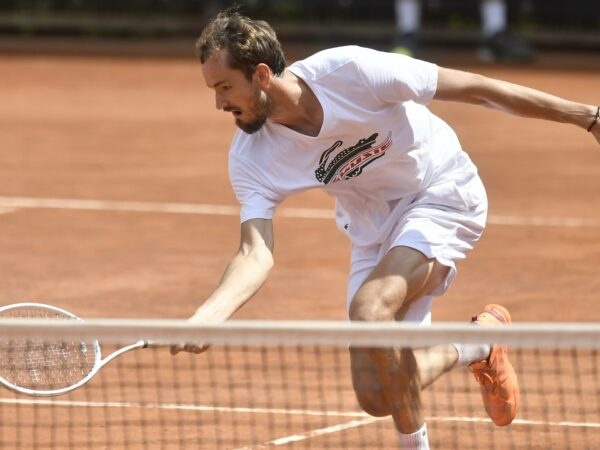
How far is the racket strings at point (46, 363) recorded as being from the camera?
4535mm

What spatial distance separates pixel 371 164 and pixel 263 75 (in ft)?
1.94

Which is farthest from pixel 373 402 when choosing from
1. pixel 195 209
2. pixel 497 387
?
pixel 195 209

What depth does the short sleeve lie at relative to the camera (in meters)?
4.98

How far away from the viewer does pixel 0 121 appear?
50.6 feet

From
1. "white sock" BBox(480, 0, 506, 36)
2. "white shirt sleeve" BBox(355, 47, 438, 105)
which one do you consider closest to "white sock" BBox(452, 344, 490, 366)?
"white shirt sleeve" BBox(355, 47, 438, 105)

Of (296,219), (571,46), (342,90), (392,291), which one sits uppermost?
(571,46)

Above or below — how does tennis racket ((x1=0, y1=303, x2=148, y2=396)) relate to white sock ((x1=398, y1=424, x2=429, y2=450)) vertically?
above

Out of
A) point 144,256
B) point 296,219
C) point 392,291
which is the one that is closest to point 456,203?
point 392,291

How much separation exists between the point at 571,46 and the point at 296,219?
12.6m

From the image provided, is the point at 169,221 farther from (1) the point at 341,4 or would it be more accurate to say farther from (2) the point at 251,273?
(1) the point at 341,4

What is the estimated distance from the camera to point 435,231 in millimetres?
5020

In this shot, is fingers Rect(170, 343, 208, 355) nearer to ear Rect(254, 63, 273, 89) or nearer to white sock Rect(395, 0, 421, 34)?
ear Rect(254, 63, 273, 89)

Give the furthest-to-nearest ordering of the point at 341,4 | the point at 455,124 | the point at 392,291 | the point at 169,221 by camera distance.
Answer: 1. the point at 341,4
2. the point at 455,124
3. the point at 169,221
4. the point at 392,291

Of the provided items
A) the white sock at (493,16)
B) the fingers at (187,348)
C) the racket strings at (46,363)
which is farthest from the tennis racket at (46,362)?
the white sock at (493,16)
